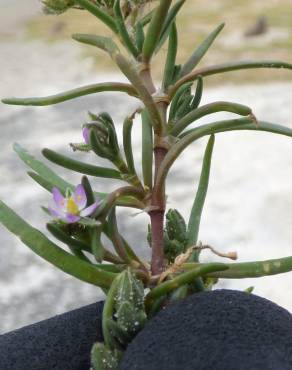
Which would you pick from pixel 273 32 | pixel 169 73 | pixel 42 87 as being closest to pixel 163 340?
pixel 169 73

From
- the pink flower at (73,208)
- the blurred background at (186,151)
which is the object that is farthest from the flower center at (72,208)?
the blurred background at (186,151)

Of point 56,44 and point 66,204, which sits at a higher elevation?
point 66,204

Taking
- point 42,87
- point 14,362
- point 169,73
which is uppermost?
point 169,73

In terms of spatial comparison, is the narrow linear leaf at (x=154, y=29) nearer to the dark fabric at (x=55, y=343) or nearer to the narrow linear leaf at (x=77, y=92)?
the narrow linear leaf at (x=77, y=92)

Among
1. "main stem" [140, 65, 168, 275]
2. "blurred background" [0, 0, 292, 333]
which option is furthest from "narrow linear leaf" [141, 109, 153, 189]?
"blurred background" [0, 0, 292, 333]

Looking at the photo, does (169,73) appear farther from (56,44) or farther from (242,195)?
(56,44)

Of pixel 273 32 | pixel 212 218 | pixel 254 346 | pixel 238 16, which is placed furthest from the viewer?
pixel 238 16

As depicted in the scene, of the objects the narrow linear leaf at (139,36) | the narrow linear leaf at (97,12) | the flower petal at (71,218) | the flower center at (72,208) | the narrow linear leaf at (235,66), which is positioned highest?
the narrow linear leaf at (97,12)
